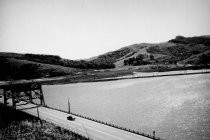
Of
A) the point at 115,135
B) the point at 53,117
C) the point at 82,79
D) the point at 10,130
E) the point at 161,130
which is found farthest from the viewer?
the point at 82,79

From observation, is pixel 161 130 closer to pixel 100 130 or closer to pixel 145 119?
pixel 145 119

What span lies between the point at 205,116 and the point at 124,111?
24.9 m

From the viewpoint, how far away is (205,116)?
56.0m

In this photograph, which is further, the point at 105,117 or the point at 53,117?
the point at 105,117

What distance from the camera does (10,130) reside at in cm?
5338

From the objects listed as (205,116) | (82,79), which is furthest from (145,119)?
(82,79)

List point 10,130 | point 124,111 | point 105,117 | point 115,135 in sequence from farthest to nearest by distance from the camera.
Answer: point 124,111 < point 105,117 < point 10,130 < point 115,135

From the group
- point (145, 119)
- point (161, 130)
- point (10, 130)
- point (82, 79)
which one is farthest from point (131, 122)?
point (82, 79)

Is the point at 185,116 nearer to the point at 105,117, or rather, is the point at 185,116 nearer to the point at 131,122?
the point at 131,122

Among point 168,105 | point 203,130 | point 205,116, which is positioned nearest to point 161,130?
point 203,130

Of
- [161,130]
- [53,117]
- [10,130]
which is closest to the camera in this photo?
[161,130]

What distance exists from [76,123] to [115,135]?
42.6ft

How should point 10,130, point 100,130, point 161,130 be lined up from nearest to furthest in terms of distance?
1. point 100,130
2. point 161,130
3. point 10,130

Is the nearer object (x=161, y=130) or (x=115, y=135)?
(x=115, y=135)
